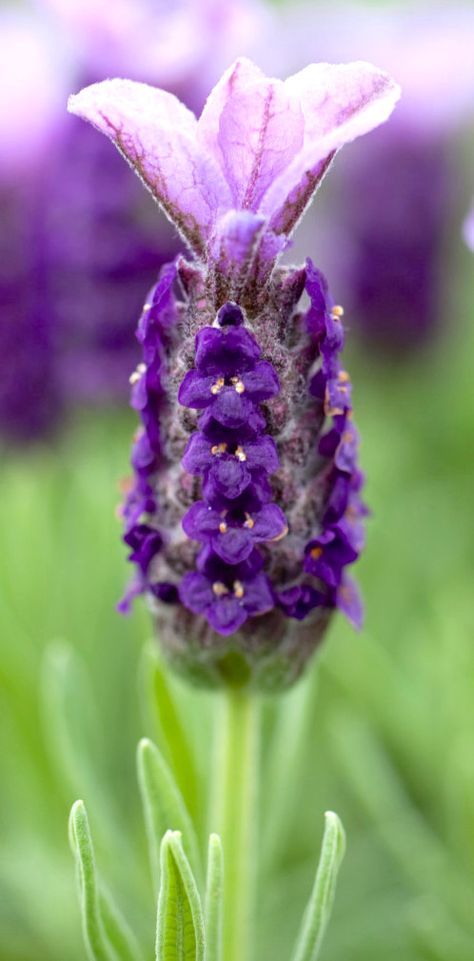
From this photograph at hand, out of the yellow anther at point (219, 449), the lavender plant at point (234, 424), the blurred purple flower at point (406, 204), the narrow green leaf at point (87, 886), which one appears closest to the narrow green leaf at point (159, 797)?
the lavender plant at point (234, 424)

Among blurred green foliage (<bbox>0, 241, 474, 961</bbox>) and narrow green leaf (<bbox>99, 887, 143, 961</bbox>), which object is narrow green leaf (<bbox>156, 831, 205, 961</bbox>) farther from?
blurred green foliage (<bbox>0, 241, 474, 961</bbox>)

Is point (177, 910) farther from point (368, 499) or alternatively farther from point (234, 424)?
point (368, 499)

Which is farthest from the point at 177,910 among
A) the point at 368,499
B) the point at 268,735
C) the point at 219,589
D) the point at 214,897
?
the point at 368,499

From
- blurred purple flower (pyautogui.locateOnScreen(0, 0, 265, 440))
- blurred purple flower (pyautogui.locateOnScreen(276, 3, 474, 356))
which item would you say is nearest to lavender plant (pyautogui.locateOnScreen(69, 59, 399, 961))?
blurred purple flower (pyautogui.locateOnScreen(0, 0, 265, 440))

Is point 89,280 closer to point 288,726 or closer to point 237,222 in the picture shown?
point 288,726

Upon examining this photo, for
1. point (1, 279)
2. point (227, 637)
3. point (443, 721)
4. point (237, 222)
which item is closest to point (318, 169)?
point (237, 222)

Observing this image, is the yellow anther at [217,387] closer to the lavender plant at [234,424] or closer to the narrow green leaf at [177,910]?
the lavender plant at [234,424]
